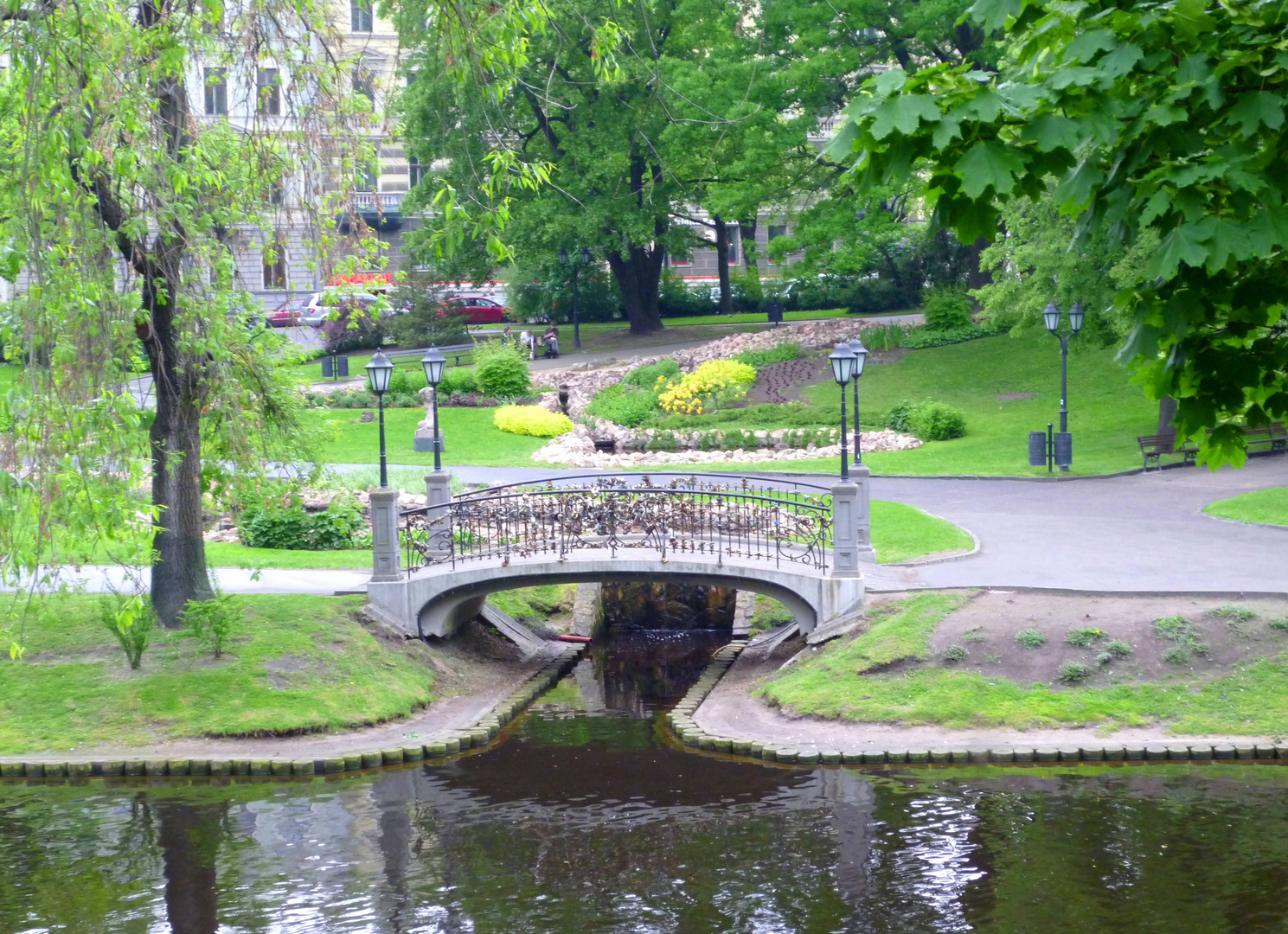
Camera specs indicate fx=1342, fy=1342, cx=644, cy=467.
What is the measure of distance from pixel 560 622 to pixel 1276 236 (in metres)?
17.9

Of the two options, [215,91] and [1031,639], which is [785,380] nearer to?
[215,91]

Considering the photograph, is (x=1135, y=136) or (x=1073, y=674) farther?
(x=1073, y=674)

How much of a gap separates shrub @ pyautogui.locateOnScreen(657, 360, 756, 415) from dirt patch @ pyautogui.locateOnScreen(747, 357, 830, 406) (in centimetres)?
41

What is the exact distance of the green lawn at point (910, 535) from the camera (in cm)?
1992

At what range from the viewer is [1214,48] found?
5605 millimetres

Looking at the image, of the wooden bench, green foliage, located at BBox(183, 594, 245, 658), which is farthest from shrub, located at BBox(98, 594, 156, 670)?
the wooden bench

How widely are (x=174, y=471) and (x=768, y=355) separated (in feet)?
78.5

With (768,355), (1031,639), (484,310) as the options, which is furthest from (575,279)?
(1031,639)

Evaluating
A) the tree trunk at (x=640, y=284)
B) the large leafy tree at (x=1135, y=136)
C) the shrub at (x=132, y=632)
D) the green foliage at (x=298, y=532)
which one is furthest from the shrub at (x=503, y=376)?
the large leafy tree at (x=1135, y=136)

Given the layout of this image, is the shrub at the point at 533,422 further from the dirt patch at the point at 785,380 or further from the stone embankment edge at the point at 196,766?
the stone embankment edge at the point at 196,766

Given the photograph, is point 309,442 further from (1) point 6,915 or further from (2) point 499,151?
(2) point 499,151

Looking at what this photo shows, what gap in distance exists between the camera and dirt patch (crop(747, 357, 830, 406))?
34844mm

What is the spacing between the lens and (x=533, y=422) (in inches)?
1321

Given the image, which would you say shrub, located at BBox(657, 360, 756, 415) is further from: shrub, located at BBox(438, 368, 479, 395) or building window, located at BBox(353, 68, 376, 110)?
building window, located at BBox(353, 68, 376, 110)
